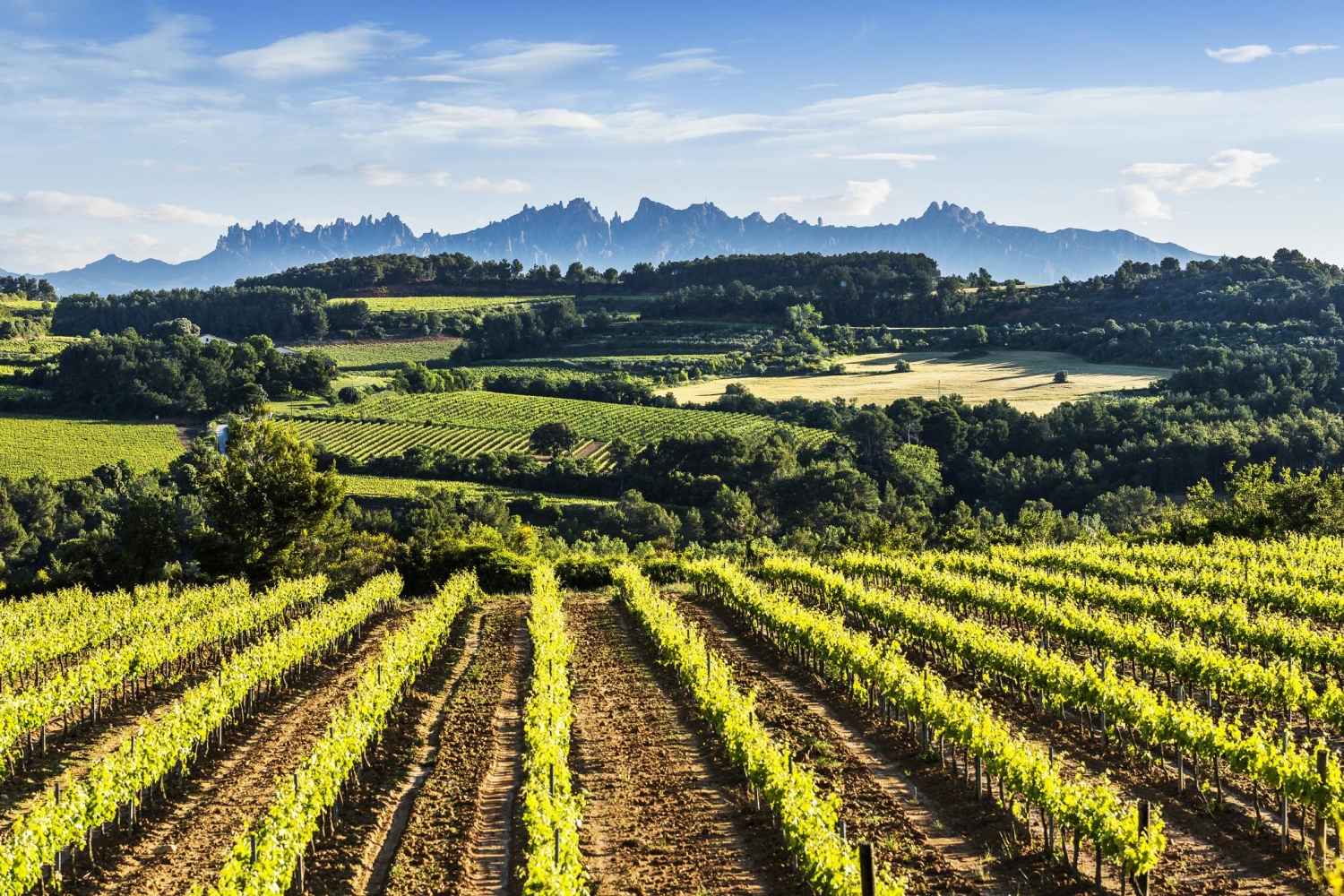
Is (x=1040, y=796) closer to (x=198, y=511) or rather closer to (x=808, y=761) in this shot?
(x=808, y=761)

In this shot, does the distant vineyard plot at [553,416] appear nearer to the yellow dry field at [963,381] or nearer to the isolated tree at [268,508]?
the yellow dry field at [963,381]

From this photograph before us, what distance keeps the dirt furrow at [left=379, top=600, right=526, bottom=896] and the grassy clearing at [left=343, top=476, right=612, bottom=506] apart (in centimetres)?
4607

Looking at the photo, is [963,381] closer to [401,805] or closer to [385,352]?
[385,352]

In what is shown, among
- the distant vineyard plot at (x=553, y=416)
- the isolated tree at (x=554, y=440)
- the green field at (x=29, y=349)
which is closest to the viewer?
the isolated tree at (x=554, y=440)

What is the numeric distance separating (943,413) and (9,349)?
10039 cm

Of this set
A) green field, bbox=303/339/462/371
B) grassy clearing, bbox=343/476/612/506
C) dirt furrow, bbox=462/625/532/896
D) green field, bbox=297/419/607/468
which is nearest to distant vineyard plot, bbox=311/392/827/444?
green field, bbox=297/419/607/468

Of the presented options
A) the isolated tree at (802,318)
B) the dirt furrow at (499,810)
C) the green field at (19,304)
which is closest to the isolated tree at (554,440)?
the isolated tree at (802,318)

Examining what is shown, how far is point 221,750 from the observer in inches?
683

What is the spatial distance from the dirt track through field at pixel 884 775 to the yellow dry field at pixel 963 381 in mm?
64549

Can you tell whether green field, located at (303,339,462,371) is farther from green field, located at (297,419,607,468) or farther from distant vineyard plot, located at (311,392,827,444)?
green field, located at (297,419,607,468)

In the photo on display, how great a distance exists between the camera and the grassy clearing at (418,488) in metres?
69.7

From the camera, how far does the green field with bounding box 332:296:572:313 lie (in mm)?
147750

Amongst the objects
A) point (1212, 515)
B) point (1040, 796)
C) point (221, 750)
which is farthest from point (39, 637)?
point (1212, 515)

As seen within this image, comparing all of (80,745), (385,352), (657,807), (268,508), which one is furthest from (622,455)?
(657,807)
